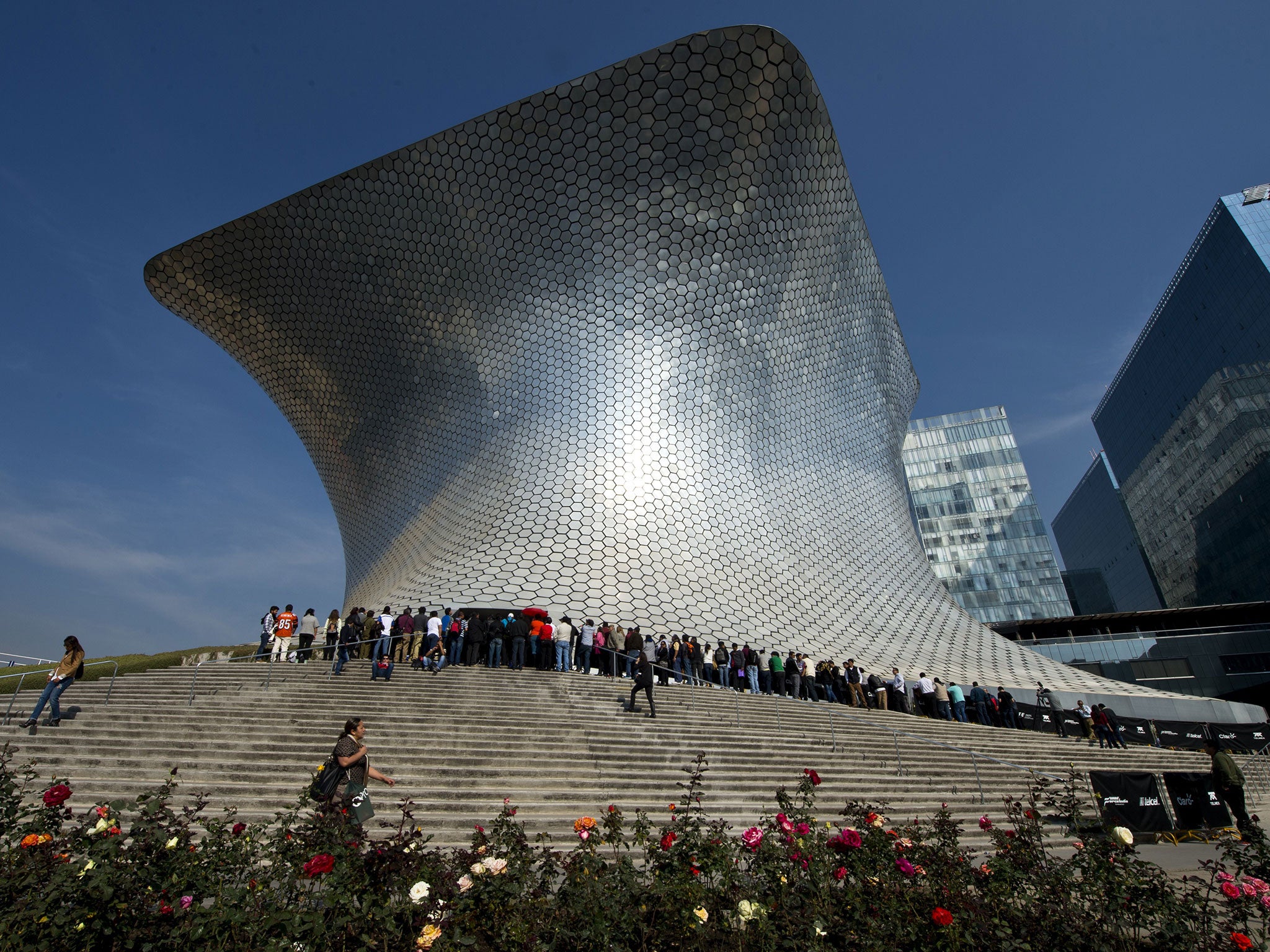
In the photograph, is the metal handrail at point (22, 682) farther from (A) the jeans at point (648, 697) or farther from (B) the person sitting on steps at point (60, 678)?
(A) the jeans at point (648, 697)

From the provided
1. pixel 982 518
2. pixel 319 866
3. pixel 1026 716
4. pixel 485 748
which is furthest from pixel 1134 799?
pixel 982 518

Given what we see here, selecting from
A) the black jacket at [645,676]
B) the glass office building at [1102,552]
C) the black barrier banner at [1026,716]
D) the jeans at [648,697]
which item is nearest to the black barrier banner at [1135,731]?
the black barrier banner at [1026,716]

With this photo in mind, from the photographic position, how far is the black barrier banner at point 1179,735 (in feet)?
40.1

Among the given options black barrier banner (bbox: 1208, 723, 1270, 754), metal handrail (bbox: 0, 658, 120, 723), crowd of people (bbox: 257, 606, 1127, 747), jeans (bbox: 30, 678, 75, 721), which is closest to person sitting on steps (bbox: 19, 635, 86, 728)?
jeans (bbox: 30, 678, 75, 721)

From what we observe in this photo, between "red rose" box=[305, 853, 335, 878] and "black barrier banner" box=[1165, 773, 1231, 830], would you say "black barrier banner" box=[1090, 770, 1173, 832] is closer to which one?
"black barrier banner" box=[1165, 773, 1231, 830]

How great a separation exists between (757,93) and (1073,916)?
54.9 feet

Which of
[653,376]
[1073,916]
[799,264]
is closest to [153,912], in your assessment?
[1073,916]

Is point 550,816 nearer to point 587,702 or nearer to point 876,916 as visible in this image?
point 876,916

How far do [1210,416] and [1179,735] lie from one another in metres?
41.5

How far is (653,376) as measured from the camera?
57.3 feet

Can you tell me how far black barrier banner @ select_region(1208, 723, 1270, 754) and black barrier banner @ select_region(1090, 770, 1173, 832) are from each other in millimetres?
7029

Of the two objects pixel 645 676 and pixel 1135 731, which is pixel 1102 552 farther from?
pixel 645 676

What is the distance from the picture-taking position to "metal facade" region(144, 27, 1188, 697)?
15594mm

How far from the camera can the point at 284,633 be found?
406 inches
